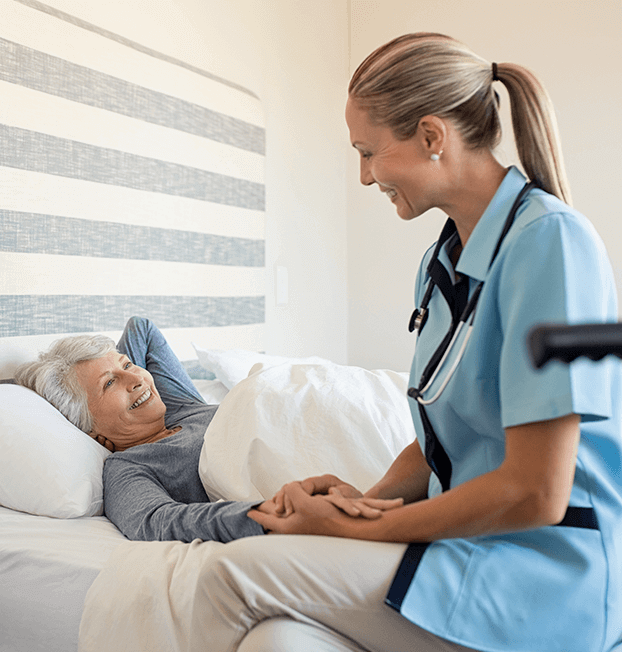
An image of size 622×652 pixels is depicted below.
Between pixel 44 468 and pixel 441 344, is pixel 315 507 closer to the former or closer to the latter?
pixel 441 344

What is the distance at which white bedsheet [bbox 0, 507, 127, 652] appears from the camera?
4.13 ft

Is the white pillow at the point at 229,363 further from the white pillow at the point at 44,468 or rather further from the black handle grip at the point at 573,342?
the black handle grip at the point at 573,342

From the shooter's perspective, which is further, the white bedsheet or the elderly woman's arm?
the white bedsheet

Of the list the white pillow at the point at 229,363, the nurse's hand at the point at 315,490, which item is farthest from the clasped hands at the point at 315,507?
the white pillow at the point at 229,363

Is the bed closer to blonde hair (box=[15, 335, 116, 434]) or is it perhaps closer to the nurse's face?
blonde hair (box=[15, 335, 116, 434])

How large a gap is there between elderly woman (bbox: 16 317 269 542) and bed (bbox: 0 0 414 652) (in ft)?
0.22

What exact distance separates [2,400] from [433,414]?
112 centimetres

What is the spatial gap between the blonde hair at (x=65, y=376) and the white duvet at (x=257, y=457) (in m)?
0.42

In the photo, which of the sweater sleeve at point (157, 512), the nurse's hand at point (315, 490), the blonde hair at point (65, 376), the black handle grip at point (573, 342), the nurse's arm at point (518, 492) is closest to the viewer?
the black handle grip at point (573, 342)

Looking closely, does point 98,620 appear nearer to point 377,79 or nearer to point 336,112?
point 377,79

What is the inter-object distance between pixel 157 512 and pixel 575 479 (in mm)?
807

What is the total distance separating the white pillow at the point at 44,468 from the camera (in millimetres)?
1511

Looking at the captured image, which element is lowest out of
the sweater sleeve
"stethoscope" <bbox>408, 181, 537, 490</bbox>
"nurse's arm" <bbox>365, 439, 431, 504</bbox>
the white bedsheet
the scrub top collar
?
the white bedsheet

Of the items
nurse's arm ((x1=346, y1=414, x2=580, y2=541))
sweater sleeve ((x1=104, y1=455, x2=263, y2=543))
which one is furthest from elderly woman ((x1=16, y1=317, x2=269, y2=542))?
nurse's arm ((x1=346, y1=414, x2=580, y2=541))
